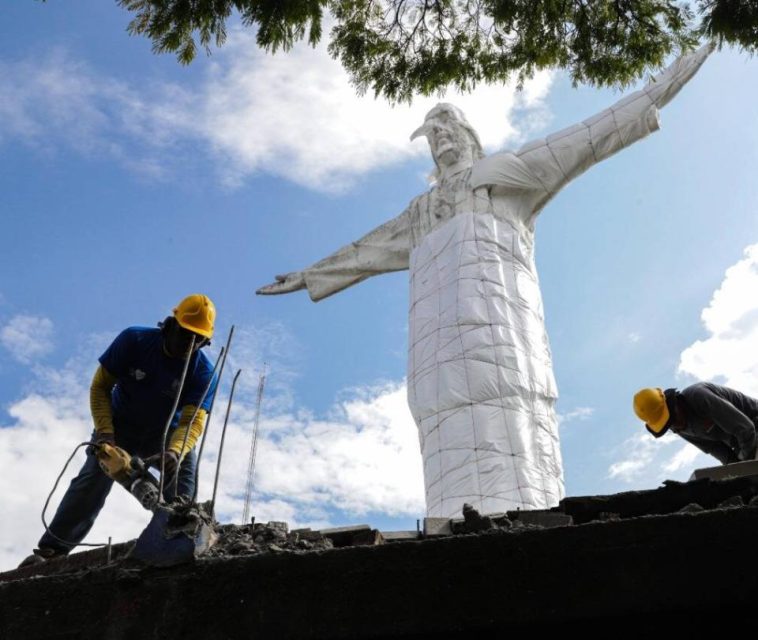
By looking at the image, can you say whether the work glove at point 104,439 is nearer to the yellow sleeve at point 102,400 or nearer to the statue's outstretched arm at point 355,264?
the yellow sleeve at point 102,400

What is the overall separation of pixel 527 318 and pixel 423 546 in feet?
21.8

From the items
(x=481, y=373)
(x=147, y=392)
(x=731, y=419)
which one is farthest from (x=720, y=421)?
(x=481, y=373)

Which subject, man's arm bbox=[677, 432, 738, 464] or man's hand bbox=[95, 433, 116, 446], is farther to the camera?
man's arm bbox=[677, 432, 738, 464]

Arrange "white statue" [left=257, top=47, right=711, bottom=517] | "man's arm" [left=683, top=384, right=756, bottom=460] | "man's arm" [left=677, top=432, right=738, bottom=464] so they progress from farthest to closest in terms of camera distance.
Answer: "white statue" [left=257, top=47, right=711, bottom=517] < "man's arm" [left=677, top=432, right=738, bottom=464] < "man's arm" [left=683, top=384, right=756, bottom=460]

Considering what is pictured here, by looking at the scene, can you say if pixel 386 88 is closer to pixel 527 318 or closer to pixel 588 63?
pixel 588 63

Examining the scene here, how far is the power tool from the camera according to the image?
3.59 metres

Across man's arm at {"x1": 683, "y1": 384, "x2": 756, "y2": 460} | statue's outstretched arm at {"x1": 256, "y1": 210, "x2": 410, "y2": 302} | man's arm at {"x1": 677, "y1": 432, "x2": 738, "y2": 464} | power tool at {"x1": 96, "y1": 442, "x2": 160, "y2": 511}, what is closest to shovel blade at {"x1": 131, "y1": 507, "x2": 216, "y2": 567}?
power tool at {"x1": 96, "y1": 442, "x2": 160, "y2": 511}

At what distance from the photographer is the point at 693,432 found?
5.23m

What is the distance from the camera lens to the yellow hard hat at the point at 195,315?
454 cm

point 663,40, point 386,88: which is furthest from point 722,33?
point 386,88

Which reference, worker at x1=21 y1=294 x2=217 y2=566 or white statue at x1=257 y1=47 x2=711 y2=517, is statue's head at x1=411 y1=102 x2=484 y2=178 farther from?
worker at x1=21 y1=294 x2=217 y2=566

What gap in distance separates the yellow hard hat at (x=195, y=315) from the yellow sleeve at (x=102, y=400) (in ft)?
1.60

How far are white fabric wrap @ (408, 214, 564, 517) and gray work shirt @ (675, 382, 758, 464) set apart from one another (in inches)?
87.5

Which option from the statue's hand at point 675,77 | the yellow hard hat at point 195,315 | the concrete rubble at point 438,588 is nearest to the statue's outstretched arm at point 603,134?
the statue's hand at point 675,77
